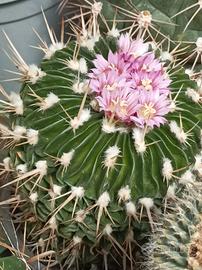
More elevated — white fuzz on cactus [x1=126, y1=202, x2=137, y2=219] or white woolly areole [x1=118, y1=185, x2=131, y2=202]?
white woolly areole [x1=118, y1=185, x2=131, y2=202]

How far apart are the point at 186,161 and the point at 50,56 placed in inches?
14.3

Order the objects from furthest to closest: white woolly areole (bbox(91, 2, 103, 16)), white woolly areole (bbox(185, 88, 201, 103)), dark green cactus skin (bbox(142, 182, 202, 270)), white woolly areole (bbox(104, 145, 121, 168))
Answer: white woolly areole (bbox(91, 2, 103, 16))
white woolly areole (bbox(185, 88, 201, 103))
white woolly areole (bbox(104, 145, 121, 168))
dark green cactus skin (bbox(142, 182, 202, 270))

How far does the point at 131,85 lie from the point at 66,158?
183mm

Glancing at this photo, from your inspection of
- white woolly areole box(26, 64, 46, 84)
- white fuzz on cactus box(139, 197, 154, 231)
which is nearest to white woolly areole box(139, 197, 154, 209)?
white fuzz on cactus box(139, 197, 154, 231)

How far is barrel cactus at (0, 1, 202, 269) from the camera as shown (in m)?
1.19

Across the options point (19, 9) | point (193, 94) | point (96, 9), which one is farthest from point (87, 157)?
point (19, 9)

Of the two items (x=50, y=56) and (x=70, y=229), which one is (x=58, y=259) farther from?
(x=50, y=56)

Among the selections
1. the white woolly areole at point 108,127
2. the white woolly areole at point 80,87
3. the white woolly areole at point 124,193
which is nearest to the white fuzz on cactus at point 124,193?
the white woolly areole at point 124,193

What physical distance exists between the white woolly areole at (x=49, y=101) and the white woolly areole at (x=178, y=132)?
21 centimetres

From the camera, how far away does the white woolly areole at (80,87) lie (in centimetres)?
125

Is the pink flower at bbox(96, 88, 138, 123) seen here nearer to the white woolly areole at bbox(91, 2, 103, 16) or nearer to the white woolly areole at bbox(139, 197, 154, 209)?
the white woolly areole at bbox(139, 197, 154, 209)

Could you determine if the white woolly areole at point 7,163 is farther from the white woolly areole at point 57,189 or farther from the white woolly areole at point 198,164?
the white woolly areole at point 198,164

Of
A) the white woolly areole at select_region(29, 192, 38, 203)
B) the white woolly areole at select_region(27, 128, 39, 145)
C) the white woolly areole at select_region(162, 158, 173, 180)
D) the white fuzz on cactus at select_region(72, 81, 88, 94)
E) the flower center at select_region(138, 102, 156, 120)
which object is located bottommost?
the white woolly areole at select_region(29, 192, 38, 203)

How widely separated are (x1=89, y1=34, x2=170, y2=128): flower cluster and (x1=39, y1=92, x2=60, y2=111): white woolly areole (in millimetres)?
70
